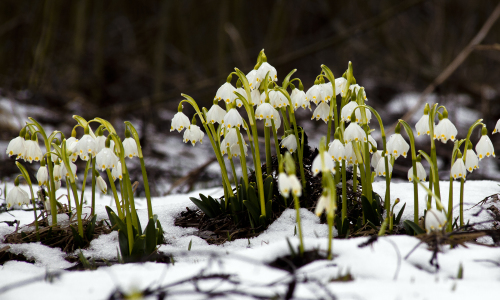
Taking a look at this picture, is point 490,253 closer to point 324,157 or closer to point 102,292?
point 324,157

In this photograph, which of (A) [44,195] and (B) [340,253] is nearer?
(B) [340,253]

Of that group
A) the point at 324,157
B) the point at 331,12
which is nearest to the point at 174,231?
the point at 324,157

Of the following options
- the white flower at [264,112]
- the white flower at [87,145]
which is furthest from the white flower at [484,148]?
the white flower at [87,145]

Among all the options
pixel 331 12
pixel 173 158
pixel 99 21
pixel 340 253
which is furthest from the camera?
pixel 331 12

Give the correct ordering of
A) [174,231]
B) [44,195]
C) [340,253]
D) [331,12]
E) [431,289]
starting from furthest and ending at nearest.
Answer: [331,12] → [44,195] → [174,231] → [340,253] → [431,289]

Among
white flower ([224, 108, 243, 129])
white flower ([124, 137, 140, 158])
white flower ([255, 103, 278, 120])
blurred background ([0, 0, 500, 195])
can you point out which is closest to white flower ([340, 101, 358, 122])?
white flower ([255, 103, 278, 120])

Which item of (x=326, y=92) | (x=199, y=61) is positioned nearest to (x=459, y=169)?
(x=326, y=92)

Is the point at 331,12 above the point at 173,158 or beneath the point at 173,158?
above

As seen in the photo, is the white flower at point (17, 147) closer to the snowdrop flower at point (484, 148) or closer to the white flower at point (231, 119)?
the white flower at point (231, 119)
